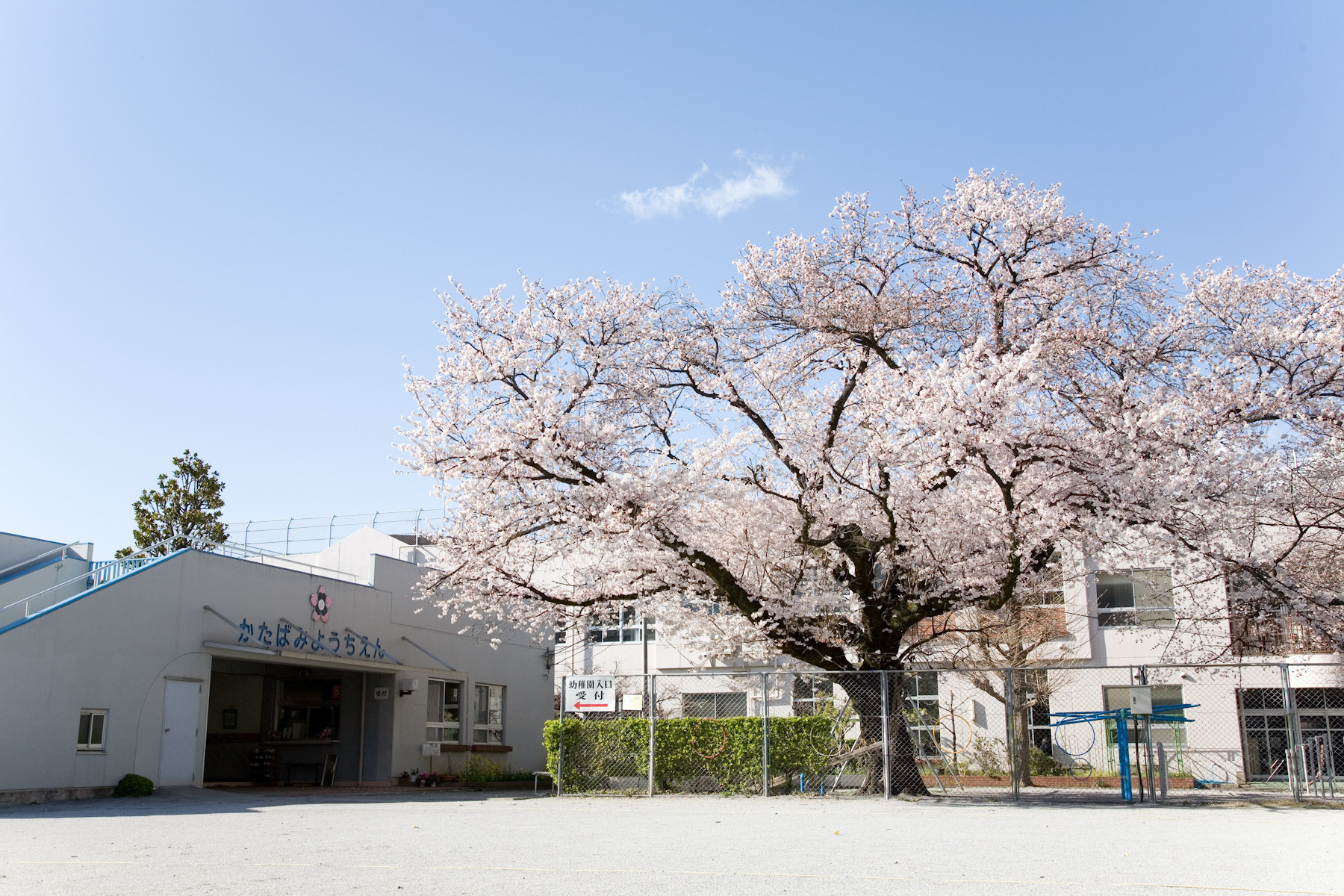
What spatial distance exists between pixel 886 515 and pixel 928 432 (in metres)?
1.64

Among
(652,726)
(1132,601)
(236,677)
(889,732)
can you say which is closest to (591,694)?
(652,726)

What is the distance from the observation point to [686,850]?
847cm

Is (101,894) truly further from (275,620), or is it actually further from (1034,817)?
(275,620)

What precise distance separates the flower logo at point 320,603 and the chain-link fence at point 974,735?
17.7 feet

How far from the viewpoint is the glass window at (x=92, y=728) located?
52.8ft

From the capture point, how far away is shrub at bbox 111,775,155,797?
16.4 meters

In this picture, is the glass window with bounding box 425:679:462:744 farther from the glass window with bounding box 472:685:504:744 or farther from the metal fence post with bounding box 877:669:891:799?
the metal fence post with bounding box 877:669:891:799

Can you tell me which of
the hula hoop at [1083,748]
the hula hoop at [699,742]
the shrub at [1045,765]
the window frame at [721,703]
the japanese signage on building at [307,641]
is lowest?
the shrub at [1045,765]

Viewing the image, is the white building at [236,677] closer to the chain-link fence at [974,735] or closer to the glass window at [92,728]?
the glass window at [92,728]

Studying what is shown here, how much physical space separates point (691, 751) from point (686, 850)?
8449mm

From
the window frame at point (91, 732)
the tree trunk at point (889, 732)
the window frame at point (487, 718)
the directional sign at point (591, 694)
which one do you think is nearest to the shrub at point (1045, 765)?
the tree trunk at point (889, 732)

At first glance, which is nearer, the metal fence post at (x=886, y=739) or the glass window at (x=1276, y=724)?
the metal fence post at (x=886, y=739)

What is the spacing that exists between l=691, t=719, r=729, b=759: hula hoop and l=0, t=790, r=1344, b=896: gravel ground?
2.58 m

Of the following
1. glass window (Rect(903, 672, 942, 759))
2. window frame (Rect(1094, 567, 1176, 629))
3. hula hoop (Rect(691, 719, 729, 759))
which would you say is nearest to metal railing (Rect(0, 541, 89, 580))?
hula hoop (Rect(691, 719, 729, 759))
